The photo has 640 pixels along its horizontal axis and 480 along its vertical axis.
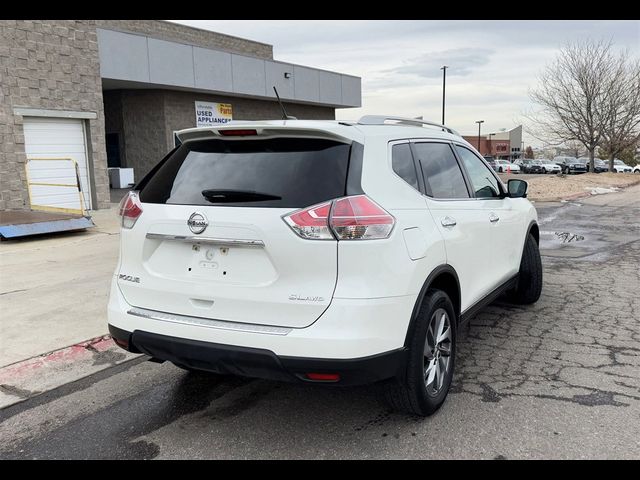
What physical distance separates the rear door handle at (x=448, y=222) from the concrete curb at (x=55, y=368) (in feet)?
9.13

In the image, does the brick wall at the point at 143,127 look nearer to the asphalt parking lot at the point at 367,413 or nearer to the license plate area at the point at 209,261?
the asphalt parking lot at the point at 367,413

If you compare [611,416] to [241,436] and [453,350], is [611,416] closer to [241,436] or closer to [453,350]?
[453,350]

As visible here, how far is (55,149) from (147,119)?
6.87m

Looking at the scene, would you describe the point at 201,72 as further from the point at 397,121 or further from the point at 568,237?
the point at 397,121

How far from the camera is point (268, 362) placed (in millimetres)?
2850

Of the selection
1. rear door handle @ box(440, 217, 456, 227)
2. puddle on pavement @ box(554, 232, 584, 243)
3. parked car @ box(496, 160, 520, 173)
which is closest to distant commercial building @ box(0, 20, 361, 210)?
puddle on pavement @ box(554, 232, 584, 243)

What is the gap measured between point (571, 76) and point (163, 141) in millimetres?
21889

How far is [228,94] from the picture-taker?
71.2 feet

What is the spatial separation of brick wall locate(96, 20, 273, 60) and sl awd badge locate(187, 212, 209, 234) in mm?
18323

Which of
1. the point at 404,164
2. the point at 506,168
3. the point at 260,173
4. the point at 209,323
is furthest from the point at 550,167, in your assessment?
the point at 209,323

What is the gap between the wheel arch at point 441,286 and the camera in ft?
10.2

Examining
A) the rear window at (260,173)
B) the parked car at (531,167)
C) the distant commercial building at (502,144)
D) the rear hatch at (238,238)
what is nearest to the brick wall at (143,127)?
the rear window at (260,173)

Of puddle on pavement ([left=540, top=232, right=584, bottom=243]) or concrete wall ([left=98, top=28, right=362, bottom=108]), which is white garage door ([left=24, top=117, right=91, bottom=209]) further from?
puddle on pavement ([left=540, top=232, right=584, bottom=243])

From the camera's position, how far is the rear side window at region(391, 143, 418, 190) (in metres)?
3.40
